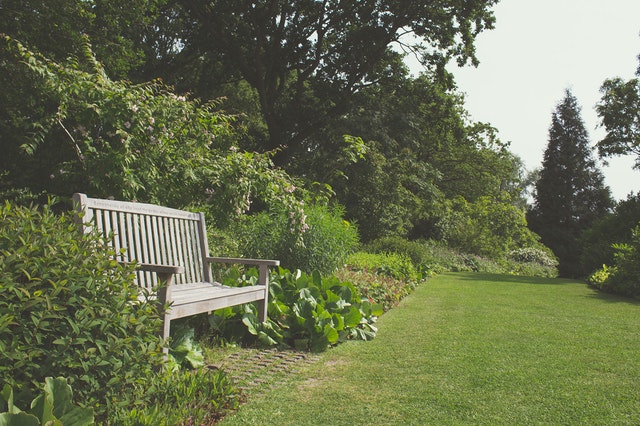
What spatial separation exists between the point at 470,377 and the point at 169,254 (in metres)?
2.67

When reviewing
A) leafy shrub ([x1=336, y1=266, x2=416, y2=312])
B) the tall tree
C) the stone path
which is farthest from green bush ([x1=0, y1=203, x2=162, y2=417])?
the tall tree

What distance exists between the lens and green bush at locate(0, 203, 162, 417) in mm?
2111

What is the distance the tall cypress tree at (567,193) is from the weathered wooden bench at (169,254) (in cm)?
3213

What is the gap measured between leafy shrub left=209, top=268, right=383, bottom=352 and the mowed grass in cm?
21

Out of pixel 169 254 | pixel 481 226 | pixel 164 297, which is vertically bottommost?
pixel 164 297

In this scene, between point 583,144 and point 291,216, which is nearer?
point 291,216

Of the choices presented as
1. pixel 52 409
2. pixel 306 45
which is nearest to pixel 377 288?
pixel 52 409

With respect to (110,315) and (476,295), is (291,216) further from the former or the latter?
(476,295)

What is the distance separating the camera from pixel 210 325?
461 centimetres

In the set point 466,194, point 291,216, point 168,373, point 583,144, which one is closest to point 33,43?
point 291,216

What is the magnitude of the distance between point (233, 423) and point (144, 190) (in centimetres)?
348

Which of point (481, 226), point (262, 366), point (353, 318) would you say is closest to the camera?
point (262, 366)

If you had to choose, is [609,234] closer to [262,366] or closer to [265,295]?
[265,295]

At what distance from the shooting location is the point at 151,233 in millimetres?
4203
